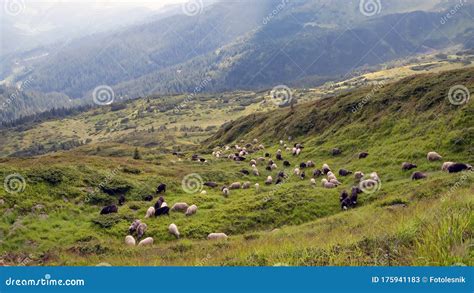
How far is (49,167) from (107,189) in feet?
16.3

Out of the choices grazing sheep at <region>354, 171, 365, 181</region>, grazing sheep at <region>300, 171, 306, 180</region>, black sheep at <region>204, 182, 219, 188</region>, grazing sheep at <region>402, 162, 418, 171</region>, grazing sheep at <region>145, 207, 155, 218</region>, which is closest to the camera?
grazing sheep at <region>145, 207, 155, 218</region>

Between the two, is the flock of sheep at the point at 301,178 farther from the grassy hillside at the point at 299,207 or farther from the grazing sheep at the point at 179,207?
the grassy hillside at the point at 299,207

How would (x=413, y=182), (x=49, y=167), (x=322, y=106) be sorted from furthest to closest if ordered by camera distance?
(x=322, y=106) < (x=49, y=167) < (x=413, y=182)

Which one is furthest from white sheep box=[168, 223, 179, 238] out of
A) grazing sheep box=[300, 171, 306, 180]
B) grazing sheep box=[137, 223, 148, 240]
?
grazing sheep box=[300, 171, 306, 180]

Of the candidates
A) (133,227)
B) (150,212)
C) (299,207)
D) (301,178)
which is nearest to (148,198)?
(150,212)

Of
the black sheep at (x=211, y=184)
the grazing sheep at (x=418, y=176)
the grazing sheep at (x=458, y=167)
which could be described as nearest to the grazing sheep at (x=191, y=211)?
the black sheep at (x=211, y=184)

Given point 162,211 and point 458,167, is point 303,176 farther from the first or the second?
point 162,211

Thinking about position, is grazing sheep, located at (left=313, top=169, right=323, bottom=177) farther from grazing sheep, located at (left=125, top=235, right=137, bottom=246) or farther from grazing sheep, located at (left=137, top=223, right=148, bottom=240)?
grazing sheep, located at (left=125, top=235, right=137, bottom=246)

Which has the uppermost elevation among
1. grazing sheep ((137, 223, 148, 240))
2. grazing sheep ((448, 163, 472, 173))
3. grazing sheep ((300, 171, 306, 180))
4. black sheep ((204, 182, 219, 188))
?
black sheep ((204, 182, 219, 188))

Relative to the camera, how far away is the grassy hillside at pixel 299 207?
9516 millimetres

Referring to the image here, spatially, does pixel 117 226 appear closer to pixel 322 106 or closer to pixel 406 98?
pixel 406 98

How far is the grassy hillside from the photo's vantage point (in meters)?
9.52

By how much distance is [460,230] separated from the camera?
7832mm

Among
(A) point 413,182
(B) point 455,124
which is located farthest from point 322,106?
(A) point 413,182
